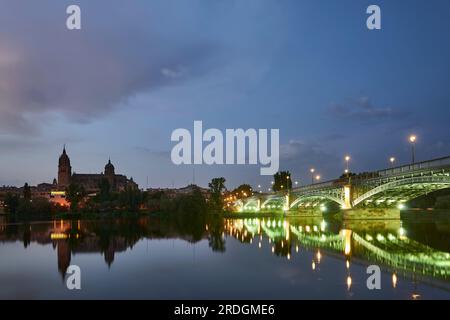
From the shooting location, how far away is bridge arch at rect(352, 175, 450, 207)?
53931 millimetres

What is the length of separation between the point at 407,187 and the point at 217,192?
64999 millimetres

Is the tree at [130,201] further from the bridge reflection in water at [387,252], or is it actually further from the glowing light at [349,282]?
the glowing light at [349,282]

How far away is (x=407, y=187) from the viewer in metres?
62.8

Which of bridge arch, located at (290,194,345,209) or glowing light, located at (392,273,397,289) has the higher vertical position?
bridge arch, located at (290,194,345,209)

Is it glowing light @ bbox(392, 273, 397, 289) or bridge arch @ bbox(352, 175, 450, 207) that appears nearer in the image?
glowing light @ bbox(392, 273, 397, 289)

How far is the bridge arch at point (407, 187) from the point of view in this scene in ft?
177

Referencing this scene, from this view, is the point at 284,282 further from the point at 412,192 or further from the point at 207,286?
the point at 412,192

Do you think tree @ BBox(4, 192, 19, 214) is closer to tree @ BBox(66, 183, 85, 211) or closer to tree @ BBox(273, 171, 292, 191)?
tree @ BBox(66, 183, 85, 211)

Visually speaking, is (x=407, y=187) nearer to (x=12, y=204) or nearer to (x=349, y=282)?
(x=349, y=282)

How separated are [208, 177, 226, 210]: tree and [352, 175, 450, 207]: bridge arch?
166 feet
